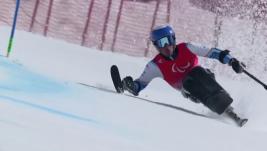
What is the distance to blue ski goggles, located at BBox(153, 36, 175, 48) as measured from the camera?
22.2 ft

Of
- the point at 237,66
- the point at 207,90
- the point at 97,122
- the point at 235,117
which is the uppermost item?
the point at 237,66

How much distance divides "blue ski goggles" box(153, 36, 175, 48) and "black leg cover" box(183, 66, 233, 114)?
1.38 ft

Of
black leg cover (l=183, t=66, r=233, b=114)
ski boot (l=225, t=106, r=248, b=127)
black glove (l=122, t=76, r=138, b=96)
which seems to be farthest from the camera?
black glove (l=122, t=76, r=138, b=96)

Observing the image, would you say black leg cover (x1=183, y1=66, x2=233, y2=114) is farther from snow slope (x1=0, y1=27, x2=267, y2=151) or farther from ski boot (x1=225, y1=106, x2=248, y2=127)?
Answer: snow slope (x1=0, y1=27, x2=267, y2=151)

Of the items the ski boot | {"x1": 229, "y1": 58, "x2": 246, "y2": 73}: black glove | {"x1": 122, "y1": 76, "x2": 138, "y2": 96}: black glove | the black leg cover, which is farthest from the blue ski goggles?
the ski boot

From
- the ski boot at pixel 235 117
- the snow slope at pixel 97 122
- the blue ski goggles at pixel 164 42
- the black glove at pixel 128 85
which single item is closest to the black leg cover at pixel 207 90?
the ski boot at pixel 235 117

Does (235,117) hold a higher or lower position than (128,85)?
higher

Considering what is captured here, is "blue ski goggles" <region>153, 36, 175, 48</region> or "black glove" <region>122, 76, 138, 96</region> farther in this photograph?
"black glove" <region>122, 76, 138, 96</region>

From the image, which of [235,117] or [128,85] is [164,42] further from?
[235,117]

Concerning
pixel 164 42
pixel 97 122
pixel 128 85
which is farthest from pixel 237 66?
pixel 97 122

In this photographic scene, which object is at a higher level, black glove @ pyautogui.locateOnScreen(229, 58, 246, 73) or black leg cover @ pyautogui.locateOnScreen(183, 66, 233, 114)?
black glove @ pyautogui.locateOnScreen(229, 58, 246, 73)

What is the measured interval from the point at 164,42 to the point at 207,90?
0.76 metres

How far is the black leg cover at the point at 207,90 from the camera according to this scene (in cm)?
638

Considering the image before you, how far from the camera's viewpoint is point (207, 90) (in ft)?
21.5
